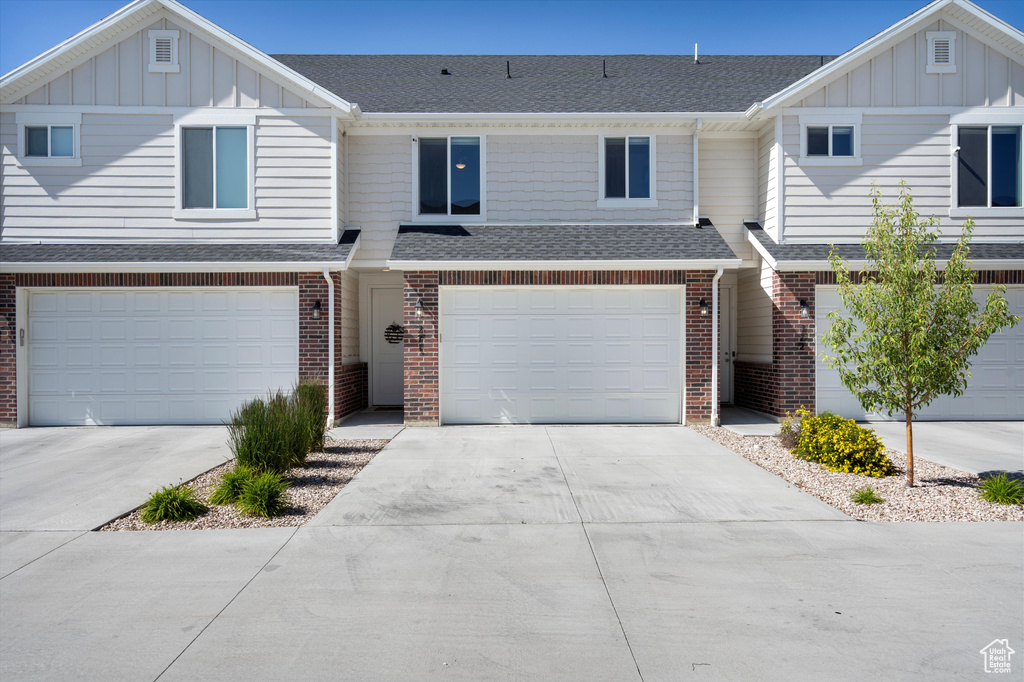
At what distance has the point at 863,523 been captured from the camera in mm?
5984

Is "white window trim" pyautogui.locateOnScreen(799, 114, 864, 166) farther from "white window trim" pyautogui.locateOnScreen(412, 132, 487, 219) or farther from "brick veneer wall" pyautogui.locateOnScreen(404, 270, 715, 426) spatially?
"white window trim" pyautogui.locateOnScreen(412, 132, 487, 219)

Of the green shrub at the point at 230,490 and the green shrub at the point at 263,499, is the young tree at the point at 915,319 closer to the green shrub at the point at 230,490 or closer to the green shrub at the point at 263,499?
the green shrub at the point at 263,499

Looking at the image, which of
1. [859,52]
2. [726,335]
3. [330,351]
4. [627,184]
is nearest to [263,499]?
[330,351]

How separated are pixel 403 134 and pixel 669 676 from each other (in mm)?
11447

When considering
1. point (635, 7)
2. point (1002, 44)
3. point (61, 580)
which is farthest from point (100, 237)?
point (1002, 44)

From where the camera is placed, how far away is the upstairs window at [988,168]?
1209 centimetres

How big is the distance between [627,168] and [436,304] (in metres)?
4.73

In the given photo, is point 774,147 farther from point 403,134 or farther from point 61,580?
point 61,580

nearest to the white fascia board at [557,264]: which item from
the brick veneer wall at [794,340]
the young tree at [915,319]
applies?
the brick veneer wall at [794,340]

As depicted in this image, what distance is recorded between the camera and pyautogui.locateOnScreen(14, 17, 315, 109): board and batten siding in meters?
11.9

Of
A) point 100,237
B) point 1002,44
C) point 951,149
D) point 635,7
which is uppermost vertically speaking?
point 635,7

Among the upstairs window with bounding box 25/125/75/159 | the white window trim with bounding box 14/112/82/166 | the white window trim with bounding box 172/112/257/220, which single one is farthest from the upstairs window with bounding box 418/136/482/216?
the upstairs window with bounding box 25/125/75/159

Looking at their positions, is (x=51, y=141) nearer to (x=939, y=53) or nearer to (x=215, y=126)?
(x=215, y=126)

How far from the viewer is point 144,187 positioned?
1205 centimetres
